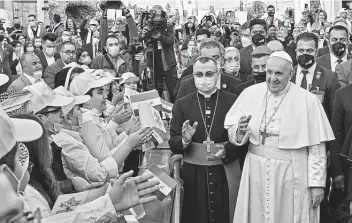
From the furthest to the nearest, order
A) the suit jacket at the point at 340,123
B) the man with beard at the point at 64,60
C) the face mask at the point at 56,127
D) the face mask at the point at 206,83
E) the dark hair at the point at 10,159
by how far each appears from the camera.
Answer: the man with beard at the point at 64,60 → the face mask at the point at 206,83 → the suit jacket at the point at 340,123 → the face mask at the point at 56,127 → the dark hair at the point at 10,159

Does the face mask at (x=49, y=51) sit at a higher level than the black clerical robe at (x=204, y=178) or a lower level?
higher

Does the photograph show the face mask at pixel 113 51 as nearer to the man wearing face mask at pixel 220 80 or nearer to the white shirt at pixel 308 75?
the man wearing face mask at pixel 220 80

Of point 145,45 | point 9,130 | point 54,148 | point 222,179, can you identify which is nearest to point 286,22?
point 145,45

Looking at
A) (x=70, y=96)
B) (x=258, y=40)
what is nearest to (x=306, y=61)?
(x=258, y=40)

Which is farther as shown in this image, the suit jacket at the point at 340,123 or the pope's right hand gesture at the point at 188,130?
the suit jacket at the point at 340,123

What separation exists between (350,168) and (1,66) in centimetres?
824

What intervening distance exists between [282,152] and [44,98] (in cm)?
233

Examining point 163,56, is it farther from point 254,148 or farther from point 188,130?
point 254,148

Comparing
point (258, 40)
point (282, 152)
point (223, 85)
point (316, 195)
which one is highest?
point (258, 40)

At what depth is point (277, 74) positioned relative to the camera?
222 inches

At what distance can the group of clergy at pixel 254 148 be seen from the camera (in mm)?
5566

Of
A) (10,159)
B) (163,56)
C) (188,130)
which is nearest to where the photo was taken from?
(10,159)

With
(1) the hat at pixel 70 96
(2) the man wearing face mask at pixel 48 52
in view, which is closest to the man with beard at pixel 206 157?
(1) the hat at pixel 70 96

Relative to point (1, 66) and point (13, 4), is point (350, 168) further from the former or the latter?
point (13, 4)
